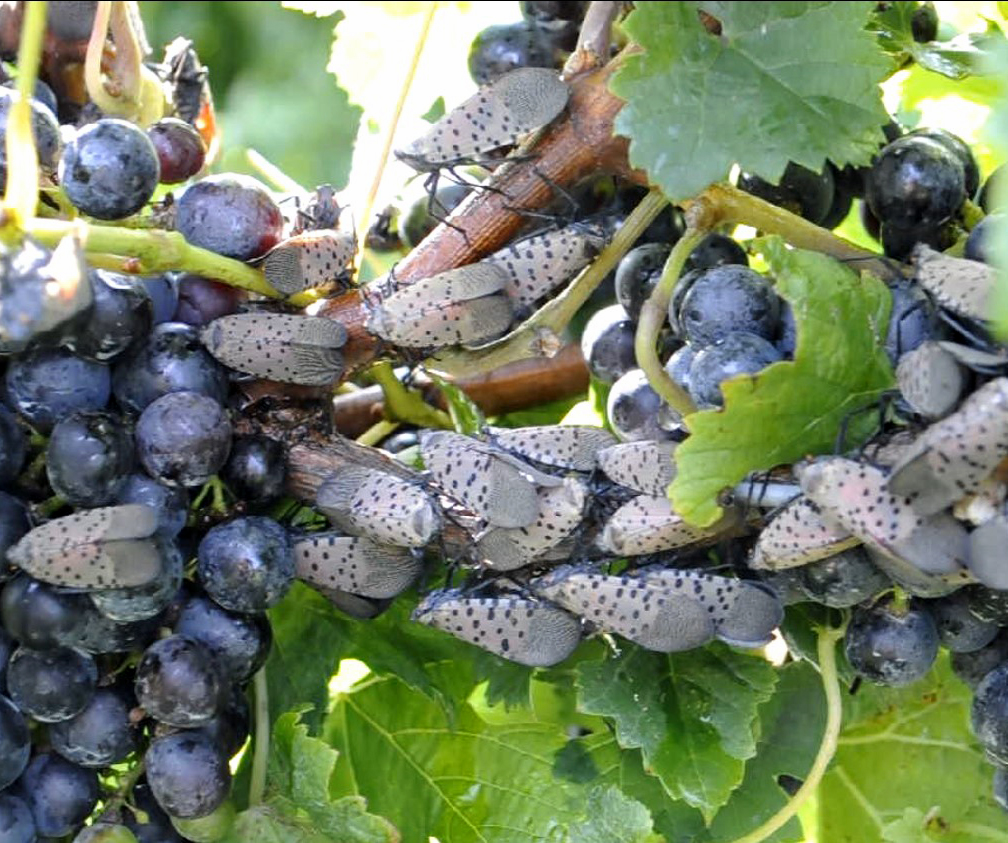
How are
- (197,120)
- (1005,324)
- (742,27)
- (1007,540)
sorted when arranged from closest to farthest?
(1005,324)
(1007,540)
(742,27)
(197,120)

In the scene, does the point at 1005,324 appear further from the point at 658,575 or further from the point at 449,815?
the point at 449,815

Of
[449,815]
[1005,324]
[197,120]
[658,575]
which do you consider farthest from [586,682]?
[197,120]

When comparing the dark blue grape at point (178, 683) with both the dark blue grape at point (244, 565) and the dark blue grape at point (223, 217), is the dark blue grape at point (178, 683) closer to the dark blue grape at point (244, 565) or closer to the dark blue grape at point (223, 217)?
the dark blue grape at point (244, 565)

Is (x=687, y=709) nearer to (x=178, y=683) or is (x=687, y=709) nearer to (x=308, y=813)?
(x=308, y=813)

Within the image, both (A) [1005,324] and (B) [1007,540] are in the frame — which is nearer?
(A) [1005,324]

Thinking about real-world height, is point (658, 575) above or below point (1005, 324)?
below

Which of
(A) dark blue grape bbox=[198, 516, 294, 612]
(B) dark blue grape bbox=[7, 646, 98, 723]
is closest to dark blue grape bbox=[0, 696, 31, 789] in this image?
(B) dark blue grape bbox=[7, 646, 98, 723]

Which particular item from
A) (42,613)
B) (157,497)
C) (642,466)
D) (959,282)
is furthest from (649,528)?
(42,613)
